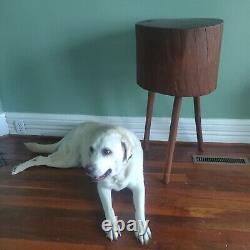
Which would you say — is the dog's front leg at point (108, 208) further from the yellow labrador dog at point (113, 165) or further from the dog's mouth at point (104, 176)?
the dog's mouth at point (104, 176)

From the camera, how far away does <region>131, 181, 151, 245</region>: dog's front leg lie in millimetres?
1151

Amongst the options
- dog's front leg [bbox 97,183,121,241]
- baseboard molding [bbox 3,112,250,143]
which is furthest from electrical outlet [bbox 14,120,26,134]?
dog's front leg [bbox 97,183,121,241]

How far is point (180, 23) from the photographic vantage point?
1.33 metres

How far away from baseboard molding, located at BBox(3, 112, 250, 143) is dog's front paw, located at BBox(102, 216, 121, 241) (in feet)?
2.39

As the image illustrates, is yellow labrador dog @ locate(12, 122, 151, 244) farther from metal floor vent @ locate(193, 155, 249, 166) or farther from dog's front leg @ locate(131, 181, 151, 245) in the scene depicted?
metal floor vent @ locate(193, 155, 249, 166)

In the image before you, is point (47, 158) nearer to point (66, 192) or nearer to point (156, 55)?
point (66, 192)

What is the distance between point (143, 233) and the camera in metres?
1.15

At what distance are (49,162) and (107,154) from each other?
2.11 ft

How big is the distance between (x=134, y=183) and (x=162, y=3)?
0.91 m

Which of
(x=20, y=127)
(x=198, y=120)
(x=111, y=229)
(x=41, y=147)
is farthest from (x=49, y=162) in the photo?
(x=198, y=120)

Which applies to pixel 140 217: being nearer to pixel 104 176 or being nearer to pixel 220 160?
pixel 104 176

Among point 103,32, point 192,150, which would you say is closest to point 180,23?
point 103,32

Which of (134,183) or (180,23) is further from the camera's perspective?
(180,23)

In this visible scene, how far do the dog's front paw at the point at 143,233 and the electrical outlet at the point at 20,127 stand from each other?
1113 mm
